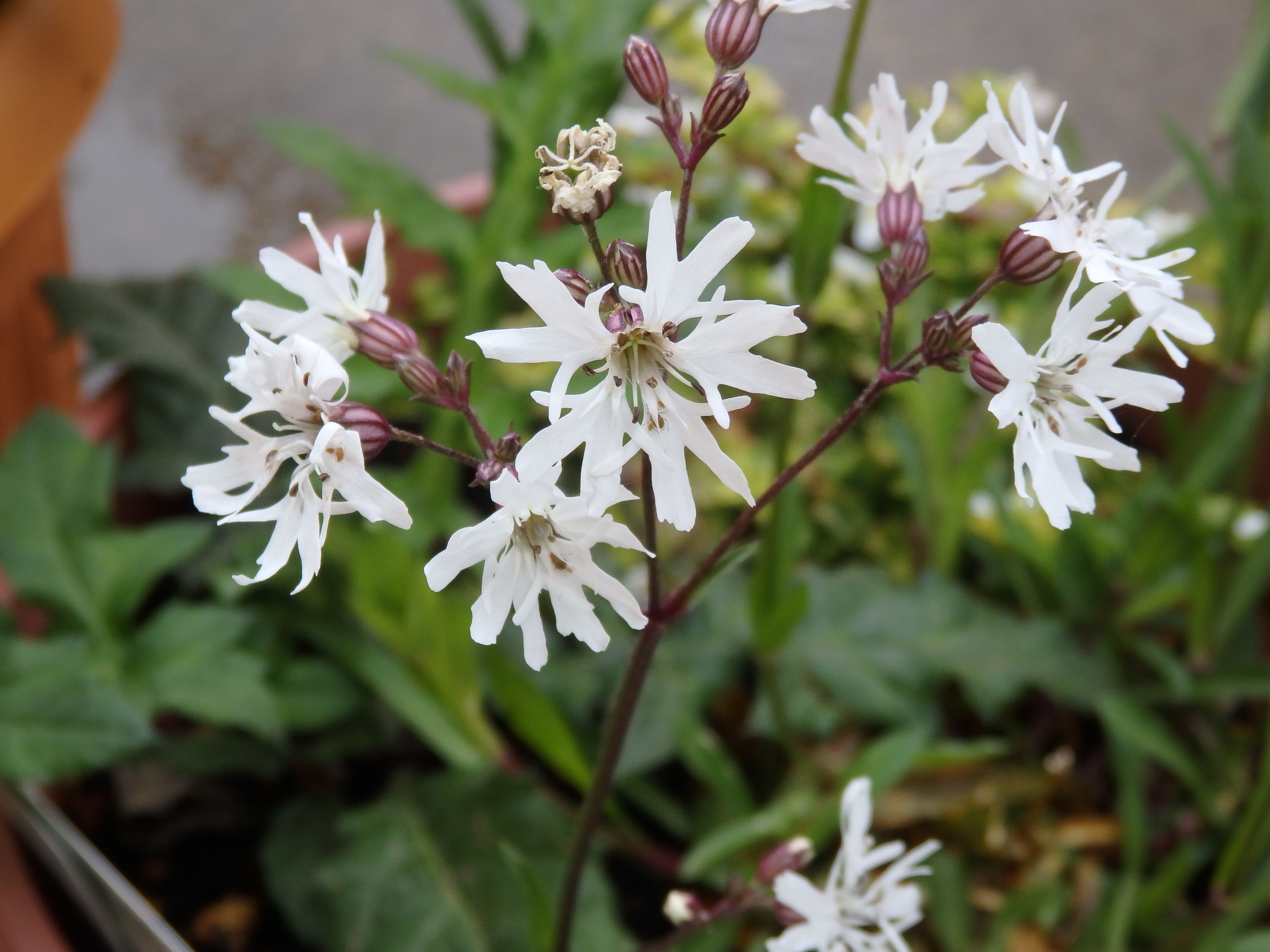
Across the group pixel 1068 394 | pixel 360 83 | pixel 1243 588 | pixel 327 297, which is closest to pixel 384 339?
pixel 327 297

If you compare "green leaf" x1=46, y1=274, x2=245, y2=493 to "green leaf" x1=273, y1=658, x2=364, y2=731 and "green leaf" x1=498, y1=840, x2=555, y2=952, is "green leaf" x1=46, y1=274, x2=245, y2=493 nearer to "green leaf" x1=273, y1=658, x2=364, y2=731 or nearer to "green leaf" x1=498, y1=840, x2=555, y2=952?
"green leaf" x1=273, y1=658, x2=364, y2=731

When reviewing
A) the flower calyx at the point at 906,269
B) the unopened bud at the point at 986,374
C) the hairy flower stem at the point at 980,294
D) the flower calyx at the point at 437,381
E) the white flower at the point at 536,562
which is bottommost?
the white flower at the point at 536,562

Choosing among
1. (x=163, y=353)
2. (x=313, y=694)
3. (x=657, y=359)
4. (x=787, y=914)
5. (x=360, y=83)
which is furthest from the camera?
A: (x=360, y=83)

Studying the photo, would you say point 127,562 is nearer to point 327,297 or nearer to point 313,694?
point 313,694

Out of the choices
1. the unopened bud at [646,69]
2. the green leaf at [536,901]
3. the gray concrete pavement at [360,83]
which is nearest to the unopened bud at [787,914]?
the green leaf at [536,901]

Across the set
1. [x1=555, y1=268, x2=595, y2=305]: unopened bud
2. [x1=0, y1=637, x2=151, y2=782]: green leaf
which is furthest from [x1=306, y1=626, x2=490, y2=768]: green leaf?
[x1=555, y1=268, x2=595, y2=305]: unopened bud

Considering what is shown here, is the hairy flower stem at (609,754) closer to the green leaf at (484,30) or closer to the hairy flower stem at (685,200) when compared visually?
the hairy flower stem at (685,200)
